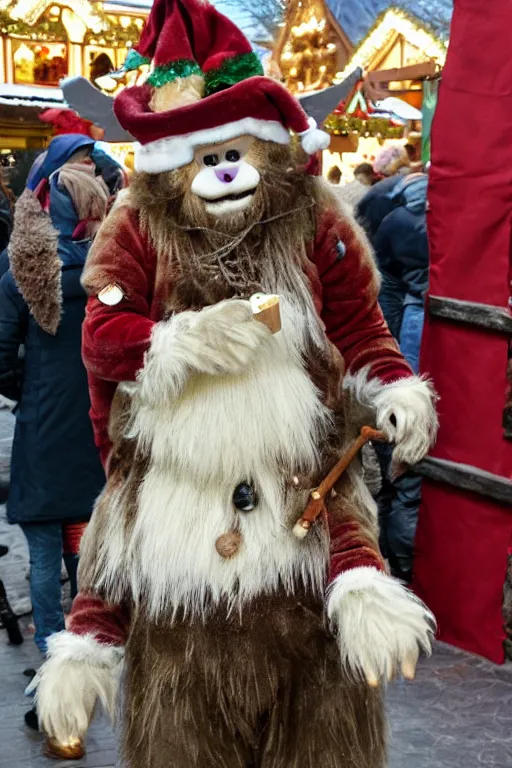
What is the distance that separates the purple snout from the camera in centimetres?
221

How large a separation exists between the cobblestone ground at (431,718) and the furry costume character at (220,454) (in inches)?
49.1

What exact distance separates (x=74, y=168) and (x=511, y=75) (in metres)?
1.47

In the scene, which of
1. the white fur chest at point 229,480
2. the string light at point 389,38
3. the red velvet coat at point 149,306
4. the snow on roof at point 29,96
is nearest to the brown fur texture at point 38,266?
the red velvet coat at point 149,306

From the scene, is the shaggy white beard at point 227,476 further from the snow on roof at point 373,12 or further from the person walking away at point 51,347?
the snow on roof at point 373,12

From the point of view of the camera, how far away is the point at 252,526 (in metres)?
2.17

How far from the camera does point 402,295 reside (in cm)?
484

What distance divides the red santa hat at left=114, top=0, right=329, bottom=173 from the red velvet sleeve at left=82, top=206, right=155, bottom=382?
151 millimetres

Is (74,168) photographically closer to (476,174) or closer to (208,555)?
(476,174)

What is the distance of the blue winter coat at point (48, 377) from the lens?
353 centimetres

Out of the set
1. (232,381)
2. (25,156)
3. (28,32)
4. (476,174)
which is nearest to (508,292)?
(476,174)

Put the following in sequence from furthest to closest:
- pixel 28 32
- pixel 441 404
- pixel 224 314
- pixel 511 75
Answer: pixel 28 32, pixel 441 404, pixel 511 75, pixel 224 314

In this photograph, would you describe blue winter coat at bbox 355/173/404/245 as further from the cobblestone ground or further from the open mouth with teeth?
the open mouth with teeth

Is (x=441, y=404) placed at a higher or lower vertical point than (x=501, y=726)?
higher

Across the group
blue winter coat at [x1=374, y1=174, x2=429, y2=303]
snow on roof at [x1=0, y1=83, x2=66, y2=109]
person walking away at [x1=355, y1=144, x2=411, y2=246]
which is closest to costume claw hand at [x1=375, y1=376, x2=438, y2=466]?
blue winter coat at [x1=374, y1=174, x2=429, y2=303]
